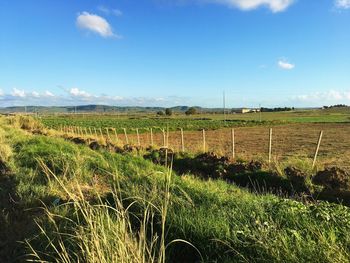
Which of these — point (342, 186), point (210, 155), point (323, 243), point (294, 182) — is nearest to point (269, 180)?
point (294, 182)

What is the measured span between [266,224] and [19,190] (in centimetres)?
616

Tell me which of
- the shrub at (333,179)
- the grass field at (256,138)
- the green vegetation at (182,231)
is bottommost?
the grass field at (256,138)

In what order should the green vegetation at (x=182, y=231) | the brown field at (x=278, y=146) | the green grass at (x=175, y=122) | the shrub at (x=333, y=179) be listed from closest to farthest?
the green vegetation at (x=182, y=231) < the shrub at (x=333, y=179) < the brown field at (x=278, y=146) < the green grass at (x=175, y=122)

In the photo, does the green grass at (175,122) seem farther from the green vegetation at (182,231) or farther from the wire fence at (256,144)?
the green vegetation at (182,231)

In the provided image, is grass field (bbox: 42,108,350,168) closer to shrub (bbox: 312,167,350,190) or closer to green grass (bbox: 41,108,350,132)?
green grass (bbox: 41,108,350,132)

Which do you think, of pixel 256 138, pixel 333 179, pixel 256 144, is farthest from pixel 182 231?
pixel 256 138

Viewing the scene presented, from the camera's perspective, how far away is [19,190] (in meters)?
9.01

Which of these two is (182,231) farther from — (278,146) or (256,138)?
(256,138)

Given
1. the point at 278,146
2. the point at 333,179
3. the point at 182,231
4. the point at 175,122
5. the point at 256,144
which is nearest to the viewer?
the point at 182,231

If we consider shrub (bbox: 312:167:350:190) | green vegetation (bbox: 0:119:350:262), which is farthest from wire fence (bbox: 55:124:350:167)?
shrub (bbox: 312:167:350:190)

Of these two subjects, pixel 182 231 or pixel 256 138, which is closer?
pixel 182 231

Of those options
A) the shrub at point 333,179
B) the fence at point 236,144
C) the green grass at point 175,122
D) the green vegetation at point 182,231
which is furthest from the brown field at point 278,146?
the green vegetation at point 182,231

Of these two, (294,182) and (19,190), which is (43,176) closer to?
(19,190)

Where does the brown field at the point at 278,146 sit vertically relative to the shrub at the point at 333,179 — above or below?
below
